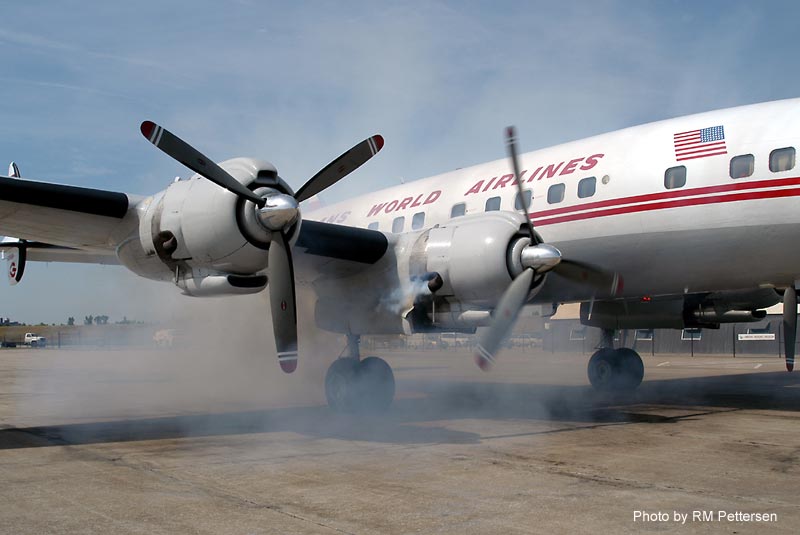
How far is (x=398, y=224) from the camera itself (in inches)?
588

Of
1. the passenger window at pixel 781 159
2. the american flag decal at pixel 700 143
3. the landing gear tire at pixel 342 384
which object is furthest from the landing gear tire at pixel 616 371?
the passenger window at pixel 781 159

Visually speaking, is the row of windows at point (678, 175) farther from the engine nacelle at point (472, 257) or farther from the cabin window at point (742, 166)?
the engine nacelle at point (472, 257)

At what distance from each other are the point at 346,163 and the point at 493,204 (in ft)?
10.2

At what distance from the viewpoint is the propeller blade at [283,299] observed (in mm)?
9688

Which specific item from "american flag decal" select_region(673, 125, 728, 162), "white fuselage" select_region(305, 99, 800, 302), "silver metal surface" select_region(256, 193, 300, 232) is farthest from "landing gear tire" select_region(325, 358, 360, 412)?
"american flag decal" select_region(673, 125, 728, 162)

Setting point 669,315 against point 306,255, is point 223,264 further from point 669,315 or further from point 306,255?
point 669,315

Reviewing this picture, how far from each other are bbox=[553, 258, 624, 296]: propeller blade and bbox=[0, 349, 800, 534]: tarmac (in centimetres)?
205

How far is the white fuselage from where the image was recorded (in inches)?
405

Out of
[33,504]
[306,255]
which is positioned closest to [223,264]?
[306,255]

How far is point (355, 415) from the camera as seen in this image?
11.8 metres

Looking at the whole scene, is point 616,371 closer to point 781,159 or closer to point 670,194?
point 670,194

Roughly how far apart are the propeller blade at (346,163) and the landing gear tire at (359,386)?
294 centimetres

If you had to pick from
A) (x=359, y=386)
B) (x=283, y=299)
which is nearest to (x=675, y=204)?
(x=359, y=386)

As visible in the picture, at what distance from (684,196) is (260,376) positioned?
11106 millimetres
